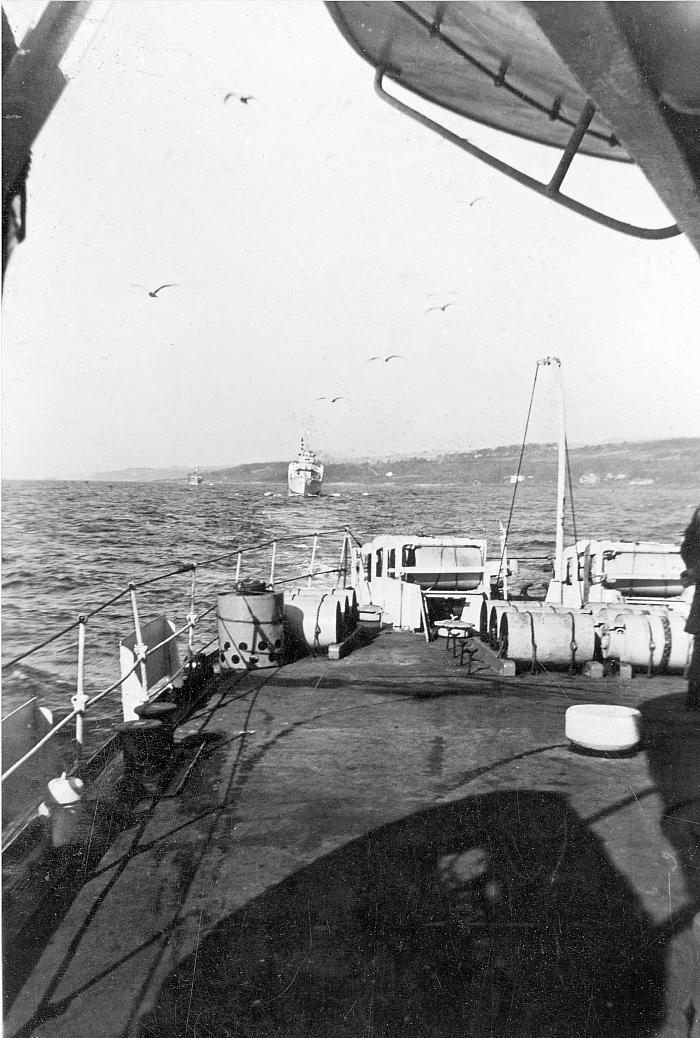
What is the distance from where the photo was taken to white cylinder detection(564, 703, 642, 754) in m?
5.74

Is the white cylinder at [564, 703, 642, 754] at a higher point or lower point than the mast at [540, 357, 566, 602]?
lower

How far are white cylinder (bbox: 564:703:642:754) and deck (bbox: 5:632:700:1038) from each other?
0.15 meters

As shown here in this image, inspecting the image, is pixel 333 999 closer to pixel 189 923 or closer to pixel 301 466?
pixel 189 923

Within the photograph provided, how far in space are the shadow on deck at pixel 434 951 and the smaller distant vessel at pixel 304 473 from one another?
98.0 m

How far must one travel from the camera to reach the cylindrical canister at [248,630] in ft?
29.9

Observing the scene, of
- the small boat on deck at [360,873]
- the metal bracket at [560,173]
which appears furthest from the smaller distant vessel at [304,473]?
the metal bracket at [560,173]

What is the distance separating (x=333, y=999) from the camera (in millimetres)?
2990

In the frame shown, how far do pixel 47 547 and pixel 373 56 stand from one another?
215 ft

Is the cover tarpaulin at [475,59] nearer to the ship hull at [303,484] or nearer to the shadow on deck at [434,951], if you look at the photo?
the shadow on deck at [434,951]

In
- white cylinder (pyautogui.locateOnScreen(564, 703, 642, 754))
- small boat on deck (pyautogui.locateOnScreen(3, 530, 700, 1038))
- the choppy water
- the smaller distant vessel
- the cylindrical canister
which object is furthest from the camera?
the smaller distant vessel

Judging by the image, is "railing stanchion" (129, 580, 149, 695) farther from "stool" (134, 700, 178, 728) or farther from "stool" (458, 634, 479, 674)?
"stool" (458, 634, 479, 674)

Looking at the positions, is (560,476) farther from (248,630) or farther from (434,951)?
(434,951)

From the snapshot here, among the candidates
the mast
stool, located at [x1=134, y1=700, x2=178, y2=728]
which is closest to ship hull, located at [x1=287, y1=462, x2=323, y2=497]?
the mast

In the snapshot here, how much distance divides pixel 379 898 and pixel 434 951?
1.57 feet
